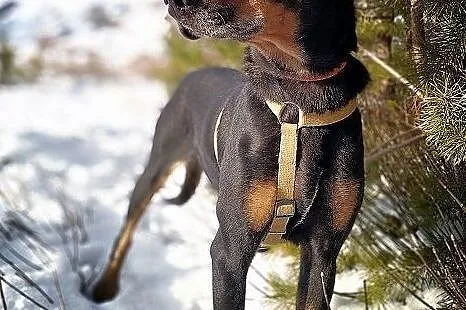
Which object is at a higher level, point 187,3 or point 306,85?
point 187,3

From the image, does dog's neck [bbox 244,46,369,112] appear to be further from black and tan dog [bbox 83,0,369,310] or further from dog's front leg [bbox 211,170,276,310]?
dog's front leg [bbox 211,170,276,310]

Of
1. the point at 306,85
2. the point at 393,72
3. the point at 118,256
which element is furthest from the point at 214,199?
the point at 306,85

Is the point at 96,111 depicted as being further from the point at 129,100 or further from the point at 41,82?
the point at 41,82

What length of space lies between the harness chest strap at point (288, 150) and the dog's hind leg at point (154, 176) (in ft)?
3.39

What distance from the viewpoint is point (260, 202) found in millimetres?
2125

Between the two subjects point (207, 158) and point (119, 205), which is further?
point (119, 205)

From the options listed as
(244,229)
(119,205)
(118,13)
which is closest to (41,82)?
(118,13)

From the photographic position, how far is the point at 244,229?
85.1 inches

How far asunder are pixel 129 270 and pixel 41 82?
15.8 feet

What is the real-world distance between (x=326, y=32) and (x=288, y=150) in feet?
1.21

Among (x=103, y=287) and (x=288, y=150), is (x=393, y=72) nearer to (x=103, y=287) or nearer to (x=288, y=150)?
(x=288, y=150)

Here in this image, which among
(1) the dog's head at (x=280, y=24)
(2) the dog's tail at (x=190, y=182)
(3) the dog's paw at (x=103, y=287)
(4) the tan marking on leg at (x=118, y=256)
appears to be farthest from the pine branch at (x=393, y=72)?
(3) the dog's paw at (x=103, y=287)

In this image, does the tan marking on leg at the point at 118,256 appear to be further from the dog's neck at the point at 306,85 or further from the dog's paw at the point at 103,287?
the dog's neck at the point at 306,85

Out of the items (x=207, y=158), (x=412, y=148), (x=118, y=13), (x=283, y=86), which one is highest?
(x=283, y=86)
